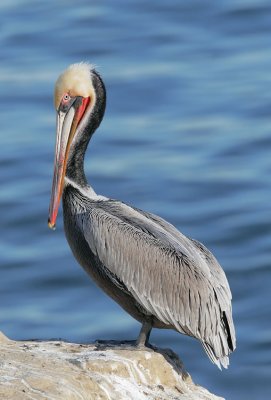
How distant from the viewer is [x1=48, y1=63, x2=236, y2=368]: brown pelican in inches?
376

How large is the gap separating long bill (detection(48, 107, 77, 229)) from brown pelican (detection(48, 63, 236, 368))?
0.01 metres

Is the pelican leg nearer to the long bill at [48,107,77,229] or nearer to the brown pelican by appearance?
the brown pelican

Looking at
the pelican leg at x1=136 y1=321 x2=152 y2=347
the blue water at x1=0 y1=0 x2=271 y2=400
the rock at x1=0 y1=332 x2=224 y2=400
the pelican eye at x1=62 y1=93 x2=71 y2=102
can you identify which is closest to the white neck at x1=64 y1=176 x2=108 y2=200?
the pelican eye at x1=62 y1=93 x2=71 y2=102

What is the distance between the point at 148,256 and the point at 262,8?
12312 mm

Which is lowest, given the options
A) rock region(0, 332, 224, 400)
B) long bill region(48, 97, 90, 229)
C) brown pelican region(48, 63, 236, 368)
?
rock region(0, 332, 224, 400)

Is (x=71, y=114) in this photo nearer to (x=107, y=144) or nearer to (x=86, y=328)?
(x=86, y=328)

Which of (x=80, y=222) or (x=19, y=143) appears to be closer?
(x=80, y=222)

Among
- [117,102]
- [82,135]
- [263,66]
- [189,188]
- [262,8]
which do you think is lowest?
[82,135]

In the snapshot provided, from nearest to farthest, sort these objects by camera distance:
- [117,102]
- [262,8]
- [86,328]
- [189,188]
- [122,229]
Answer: [122,229] → [86,328] → [189,188] → [117,102] → [262,8]

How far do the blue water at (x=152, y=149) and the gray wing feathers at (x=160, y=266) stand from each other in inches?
136

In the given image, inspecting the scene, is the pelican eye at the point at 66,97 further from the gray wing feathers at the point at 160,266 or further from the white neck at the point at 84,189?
the gray wing feathers at the point at 160,266

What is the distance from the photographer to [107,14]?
70.9 ft

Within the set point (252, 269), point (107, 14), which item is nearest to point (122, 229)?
point (252, 269)

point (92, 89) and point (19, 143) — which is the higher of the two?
point (19, 143)
